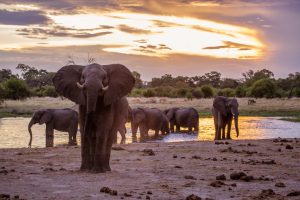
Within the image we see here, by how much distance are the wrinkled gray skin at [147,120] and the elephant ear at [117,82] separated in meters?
15.9

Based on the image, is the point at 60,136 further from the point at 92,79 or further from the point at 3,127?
the point at 92,79

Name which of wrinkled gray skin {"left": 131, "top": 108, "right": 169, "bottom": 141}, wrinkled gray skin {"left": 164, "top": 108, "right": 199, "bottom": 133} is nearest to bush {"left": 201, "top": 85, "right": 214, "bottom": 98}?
wrinkled gray skin {"left": 164, "top": 108, "right": 199, "bottom": 133}

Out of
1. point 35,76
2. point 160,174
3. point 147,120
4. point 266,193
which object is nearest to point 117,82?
point 160,174

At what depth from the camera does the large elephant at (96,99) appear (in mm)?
11719

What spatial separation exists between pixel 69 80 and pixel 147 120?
58.8 feet

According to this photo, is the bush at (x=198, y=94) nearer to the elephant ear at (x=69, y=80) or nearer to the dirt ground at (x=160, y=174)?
the dirt ground at (x=160, y=174)

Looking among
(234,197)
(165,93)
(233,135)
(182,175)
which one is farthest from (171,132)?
(165,93)

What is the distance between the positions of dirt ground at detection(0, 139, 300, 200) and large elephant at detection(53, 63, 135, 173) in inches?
19.6

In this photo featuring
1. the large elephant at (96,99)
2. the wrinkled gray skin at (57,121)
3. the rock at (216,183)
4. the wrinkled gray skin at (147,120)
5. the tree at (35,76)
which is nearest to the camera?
the rock at (216,183)

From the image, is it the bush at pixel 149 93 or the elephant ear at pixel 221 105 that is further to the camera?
the bush at pixel 149 93

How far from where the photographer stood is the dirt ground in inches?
390

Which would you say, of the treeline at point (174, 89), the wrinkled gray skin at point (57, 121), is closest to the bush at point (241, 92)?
the treeline at point (174, 89)

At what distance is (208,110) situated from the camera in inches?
2119

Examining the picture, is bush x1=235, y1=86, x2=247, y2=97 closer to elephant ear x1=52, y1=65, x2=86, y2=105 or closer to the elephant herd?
the elephant herd
